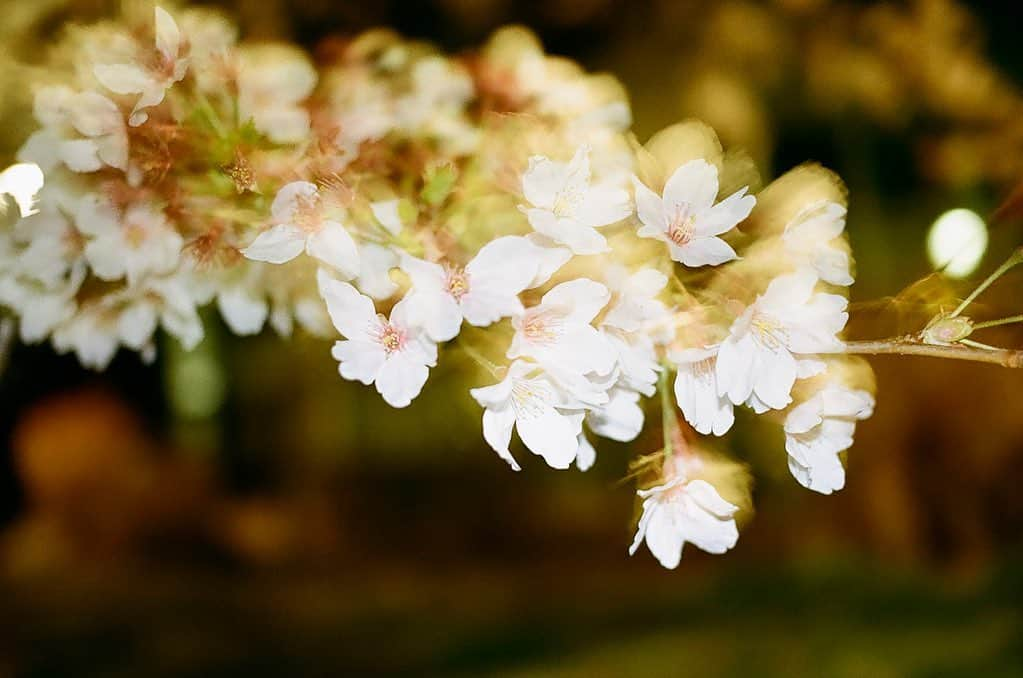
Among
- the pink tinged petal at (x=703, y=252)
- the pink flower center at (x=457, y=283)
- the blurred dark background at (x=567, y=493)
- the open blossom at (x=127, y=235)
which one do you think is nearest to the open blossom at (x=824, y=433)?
the pink tinged petal at (x=703, y=252)

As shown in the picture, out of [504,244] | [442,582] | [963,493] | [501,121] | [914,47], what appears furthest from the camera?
[442,582]

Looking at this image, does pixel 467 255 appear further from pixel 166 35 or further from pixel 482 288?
pixel 166 35

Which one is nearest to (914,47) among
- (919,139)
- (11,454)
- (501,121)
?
(919,139)

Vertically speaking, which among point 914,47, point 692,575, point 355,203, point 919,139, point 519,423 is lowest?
point 519,423

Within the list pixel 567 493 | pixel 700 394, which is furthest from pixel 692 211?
pixel 567 493

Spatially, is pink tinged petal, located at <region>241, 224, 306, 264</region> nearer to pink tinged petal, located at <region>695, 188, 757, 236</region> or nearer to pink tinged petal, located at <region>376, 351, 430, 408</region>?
pink tinged petal, located at <region>376, 351, 430, 408</region>

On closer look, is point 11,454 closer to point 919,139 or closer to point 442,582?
point 442,582

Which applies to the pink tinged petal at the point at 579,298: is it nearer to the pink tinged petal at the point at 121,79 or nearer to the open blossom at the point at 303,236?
the open blossom at the point at 303,236
